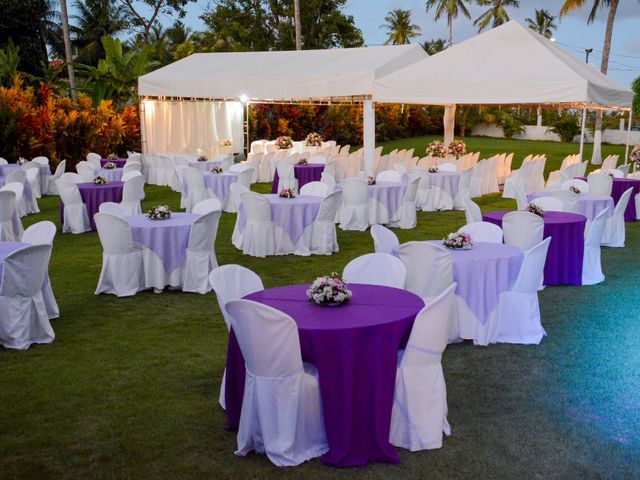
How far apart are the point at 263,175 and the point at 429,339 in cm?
1502

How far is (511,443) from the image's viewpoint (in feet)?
13.2

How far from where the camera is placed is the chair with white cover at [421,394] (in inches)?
153

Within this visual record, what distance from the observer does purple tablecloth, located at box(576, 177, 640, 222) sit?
11828mm

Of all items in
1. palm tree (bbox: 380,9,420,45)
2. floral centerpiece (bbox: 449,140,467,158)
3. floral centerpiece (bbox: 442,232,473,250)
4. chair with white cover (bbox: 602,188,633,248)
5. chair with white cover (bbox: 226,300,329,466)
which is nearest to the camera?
chair with white cover (bbox: 226,300,329,466)

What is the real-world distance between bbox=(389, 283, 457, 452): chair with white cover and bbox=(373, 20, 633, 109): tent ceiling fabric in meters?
7.25

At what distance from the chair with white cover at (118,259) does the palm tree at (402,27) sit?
47.2 metres

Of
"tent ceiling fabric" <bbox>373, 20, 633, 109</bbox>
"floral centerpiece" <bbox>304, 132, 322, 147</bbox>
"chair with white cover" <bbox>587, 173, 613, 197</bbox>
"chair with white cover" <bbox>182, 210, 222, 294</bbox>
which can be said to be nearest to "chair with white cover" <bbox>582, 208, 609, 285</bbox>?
"tent ceiling fabric" <bbox>373, 20, 633, 109</bbox>

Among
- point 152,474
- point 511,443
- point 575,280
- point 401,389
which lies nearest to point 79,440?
point 152,474

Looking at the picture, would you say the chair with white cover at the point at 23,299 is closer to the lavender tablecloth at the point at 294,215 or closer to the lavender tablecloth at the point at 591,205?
the lavender tablecloth at the point at 294,215

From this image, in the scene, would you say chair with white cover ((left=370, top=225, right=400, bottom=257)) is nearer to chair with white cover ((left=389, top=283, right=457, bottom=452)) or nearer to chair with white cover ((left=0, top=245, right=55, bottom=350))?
chair with white cover ((left=389, top=283, right=457, bottom=452))

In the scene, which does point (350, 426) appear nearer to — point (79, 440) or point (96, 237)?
point (79, 440)

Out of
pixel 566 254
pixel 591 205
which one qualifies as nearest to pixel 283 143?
pixel 591 205

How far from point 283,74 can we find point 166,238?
904 cm

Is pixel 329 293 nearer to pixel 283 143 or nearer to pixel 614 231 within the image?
pixel 614 231
